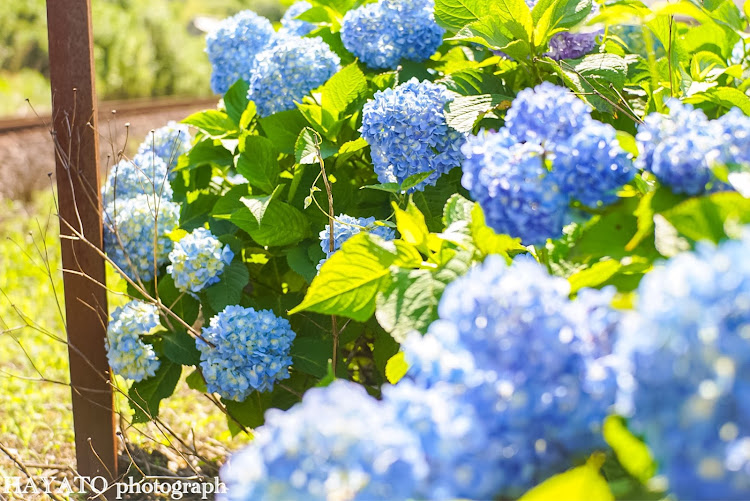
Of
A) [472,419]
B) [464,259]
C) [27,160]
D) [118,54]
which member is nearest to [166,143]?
[464,259]

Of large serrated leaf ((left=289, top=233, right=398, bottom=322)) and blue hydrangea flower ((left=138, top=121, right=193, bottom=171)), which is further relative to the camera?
blue hydrangea flower ((left=138, top=121, right=193, bottom=171))

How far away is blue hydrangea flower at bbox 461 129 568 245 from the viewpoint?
3.02 feet

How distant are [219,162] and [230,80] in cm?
39

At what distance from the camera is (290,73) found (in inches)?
77.0

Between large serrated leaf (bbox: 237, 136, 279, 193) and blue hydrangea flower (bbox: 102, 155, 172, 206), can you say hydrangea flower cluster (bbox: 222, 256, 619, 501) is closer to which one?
large serrated leaf (bbox: 237, 136, 279, 193)

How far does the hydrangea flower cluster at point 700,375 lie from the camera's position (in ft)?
1.80

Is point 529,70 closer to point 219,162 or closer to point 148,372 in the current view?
point 219,162

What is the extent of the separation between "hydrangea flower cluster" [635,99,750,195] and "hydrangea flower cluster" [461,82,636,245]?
51mm

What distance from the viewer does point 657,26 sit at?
1.67 metres

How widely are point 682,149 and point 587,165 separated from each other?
113 mm

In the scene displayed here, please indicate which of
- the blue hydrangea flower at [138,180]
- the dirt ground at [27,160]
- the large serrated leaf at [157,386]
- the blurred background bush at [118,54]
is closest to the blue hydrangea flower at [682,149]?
the large serrated leaf at [157,386]

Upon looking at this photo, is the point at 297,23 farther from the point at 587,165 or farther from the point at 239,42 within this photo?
the point at 587,165

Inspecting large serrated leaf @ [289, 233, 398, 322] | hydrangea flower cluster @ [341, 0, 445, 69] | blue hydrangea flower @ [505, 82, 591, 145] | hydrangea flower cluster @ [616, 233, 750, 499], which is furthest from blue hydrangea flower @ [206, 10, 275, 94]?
hydrangea flower cluster @ [616, 233, 750, 499]

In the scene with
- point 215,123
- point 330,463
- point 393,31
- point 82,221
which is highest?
point 330,463
